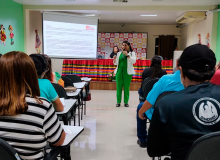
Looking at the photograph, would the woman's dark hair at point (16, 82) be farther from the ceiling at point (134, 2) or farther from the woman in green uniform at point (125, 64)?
the ceiling at point (134, 2)

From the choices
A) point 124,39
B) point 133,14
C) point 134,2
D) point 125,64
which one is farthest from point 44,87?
point 124,39

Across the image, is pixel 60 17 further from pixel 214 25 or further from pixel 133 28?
pixel 133 28

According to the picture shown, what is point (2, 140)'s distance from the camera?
1.01 metres

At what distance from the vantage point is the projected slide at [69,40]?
575 centimetres

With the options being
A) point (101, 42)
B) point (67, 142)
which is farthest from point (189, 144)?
point (101, 42)

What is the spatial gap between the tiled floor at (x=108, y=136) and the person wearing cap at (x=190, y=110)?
168 cm

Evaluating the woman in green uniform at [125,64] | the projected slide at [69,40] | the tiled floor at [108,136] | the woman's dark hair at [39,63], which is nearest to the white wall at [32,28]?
the projected slide at [69,40]

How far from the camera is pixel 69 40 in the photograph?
Result: 5871 mm

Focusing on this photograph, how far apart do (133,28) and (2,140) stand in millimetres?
10586

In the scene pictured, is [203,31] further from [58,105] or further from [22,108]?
[22,108]

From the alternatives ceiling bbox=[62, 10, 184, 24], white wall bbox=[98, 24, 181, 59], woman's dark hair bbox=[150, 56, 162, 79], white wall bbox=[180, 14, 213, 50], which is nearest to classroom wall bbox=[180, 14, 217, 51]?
white wall bbox=[180, 14, 213, 50]

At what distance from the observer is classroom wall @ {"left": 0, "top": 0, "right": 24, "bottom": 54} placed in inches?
191

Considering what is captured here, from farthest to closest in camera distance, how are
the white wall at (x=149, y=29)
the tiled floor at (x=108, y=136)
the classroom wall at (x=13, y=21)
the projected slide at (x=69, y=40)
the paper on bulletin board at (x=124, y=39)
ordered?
the white wall at (x=149, y=29) < the paper on bulletin board at (x=124, y=39) < the projected slide at (x=69, y=40) < the classroom wall at (x=13, y=21) < the tiled floor at (x=108, y=136)

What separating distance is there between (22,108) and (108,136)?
2.32 meters
